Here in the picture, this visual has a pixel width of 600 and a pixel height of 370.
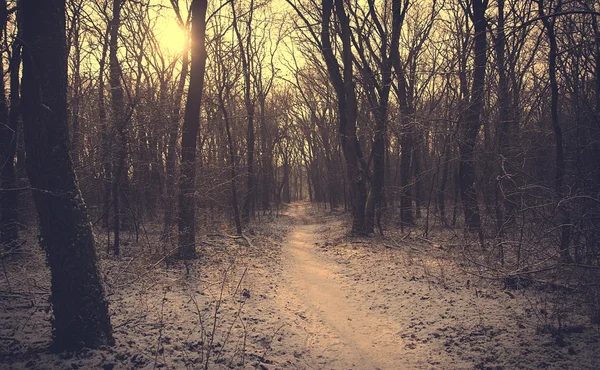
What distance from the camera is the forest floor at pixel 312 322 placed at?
14.0 feet

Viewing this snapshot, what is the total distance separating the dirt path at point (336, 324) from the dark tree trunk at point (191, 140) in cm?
324

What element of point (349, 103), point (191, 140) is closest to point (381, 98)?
point (349, 103)

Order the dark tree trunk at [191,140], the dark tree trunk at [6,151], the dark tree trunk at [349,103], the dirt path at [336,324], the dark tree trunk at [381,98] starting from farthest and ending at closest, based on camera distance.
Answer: the dark tree trunk at [381,98] → the dark tree trunk at [349,103] → the dark tree trunk at [191,140] → the dark tree trunk at [6,151] → the dirt path at [336,324]

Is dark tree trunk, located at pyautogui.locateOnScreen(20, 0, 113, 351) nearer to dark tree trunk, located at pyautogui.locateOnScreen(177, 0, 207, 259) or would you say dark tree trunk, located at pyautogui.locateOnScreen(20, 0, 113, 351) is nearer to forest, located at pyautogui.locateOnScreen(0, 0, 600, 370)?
forest, located at pyautogui.locateOnScreen(0, 0, 600, 370)

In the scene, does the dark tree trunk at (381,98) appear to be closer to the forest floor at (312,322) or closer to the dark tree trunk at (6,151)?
the forest floor at (312,322)

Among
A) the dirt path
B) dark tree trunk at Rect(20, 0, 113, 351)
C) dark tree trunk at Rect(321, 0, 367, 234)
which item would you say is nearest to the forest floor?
the dirt path

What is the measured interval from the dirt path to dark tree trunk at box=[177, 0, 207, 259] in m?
3.24

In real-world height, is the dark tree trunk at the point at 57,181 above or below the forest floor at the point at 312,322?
above

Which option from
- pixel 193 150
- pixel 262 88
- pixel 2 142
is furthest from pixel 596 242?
pixel 262 88

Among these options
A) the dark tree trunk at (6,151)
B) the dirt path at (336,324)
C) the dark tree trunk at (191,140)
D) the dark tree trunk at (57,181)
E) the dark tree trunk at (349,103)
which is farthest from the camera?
the dark tree trunk at (349,103)

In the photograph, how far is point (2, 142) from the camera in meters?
8.42

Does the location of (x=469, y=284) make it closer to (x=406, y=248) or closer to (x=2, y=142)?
(x=406, y=248)

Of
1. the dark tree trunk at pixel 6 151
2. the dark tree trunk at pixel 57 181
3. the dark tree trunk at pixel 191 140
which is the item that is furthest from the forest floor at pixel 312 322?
A: the dark tree trunk at pixel 191 140

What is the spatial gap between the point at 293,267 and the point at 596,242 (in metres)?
7.56
